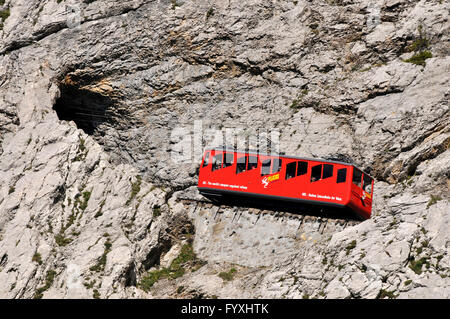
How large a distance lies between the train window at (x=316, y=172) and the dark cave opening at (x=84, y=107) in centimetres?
1263

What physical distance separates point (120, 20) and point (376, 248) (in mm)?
20236

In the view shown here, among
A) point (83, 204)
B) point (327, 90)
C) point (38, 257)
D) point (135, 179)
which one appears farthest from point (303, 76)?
point (38, 257)

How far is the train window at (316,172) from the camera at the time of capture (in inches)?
1271

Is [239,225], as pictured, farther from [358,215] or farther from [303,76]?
[303,76]

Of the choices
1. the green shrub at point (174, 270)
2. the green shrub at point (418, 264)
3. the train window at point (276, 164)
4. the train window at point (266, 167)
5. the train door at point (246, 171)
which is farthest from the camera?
the train door at point (246, 171)

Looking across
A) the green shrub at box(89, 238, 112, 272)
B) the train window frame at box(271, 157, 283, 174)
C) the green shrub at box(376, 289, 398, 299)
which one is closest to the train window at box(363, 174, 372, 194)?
the train window frame at box(271, 157, 283, 174)

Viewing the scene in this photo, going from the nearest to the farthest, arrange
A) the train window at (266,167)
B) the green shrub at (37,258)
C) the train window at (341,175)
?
1. the green shrub at (37,258)
2. the train window at (341,175)
3. the train window at (266,167)

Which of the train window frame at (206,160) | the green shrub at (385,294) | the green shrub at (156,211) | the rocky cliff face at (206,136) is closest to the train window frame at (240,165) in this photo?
the train window frame at (206,160)

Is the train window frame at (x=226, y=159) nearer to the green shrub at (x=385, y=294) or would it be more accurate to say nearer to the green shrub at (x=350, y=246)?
the green shrub at (x=350, y=246)

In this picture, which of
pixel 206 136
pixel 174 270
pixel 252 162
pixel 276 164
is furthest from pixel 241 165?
pixel 174 270

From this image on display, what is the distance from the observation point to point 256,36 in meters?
37.7

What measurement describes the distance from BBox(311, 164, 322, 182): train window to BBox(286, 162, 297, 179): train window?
882mm

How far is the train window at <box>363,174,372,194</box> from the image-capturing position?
106 ft

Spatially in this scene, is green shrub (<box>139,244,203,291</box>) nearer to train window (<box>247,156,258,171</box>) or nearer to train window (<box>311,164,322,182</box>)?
train window (<box>247,156,258,171</box>)
